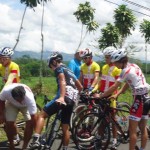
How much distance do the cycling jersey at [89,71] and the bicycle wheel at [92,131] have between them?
1407 millimetres

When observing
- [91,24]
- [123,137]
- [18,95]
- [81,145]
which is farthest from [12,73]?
[91,24]

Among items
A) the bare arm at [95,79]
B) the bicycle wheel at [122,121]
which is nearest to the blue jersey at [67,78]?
the bicycle wheel at [122,121]

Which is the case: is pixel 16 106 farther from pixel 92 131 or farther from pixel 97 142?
pixel 97 142

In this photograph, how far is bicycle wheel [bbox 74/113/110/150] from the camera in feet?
23.6

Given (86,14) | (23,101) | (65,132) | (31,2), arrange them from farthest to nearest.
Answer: (86,14)
(31,2)
(23,101)
(65,132)

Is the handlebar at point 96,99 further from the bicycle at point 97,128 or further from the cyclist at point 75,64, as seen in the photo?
the cyclist at point 75,64

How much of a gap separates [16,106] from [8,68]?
1.00m

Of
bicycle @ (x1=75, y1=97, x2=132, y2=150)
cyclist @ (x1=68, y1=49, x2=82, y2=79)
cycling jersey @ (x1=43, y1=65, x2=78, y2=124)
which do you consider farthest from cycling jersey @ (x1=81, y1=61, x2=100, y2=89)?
cycling jersey @ (x1=43, y1=65, x2=78, y2=124)

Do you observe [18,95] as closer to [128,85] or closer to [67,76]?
[67,76]

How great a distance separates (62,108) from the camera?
649 centimetres

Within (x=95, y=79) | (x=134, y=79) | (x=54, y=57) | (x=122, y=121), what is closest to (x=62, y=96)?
(x=54, y=57)

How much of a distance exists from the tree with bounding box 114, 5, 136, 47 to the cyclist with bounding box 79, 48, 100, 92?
2493 cm

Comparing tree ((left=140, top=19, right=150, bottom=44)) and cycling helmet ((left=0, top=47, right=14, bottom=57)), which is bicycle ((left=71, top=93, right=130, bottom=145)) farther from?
tree ((left=140, top=19, right=150, bottom=44))

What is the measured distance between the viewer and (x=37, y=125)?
249 inches
